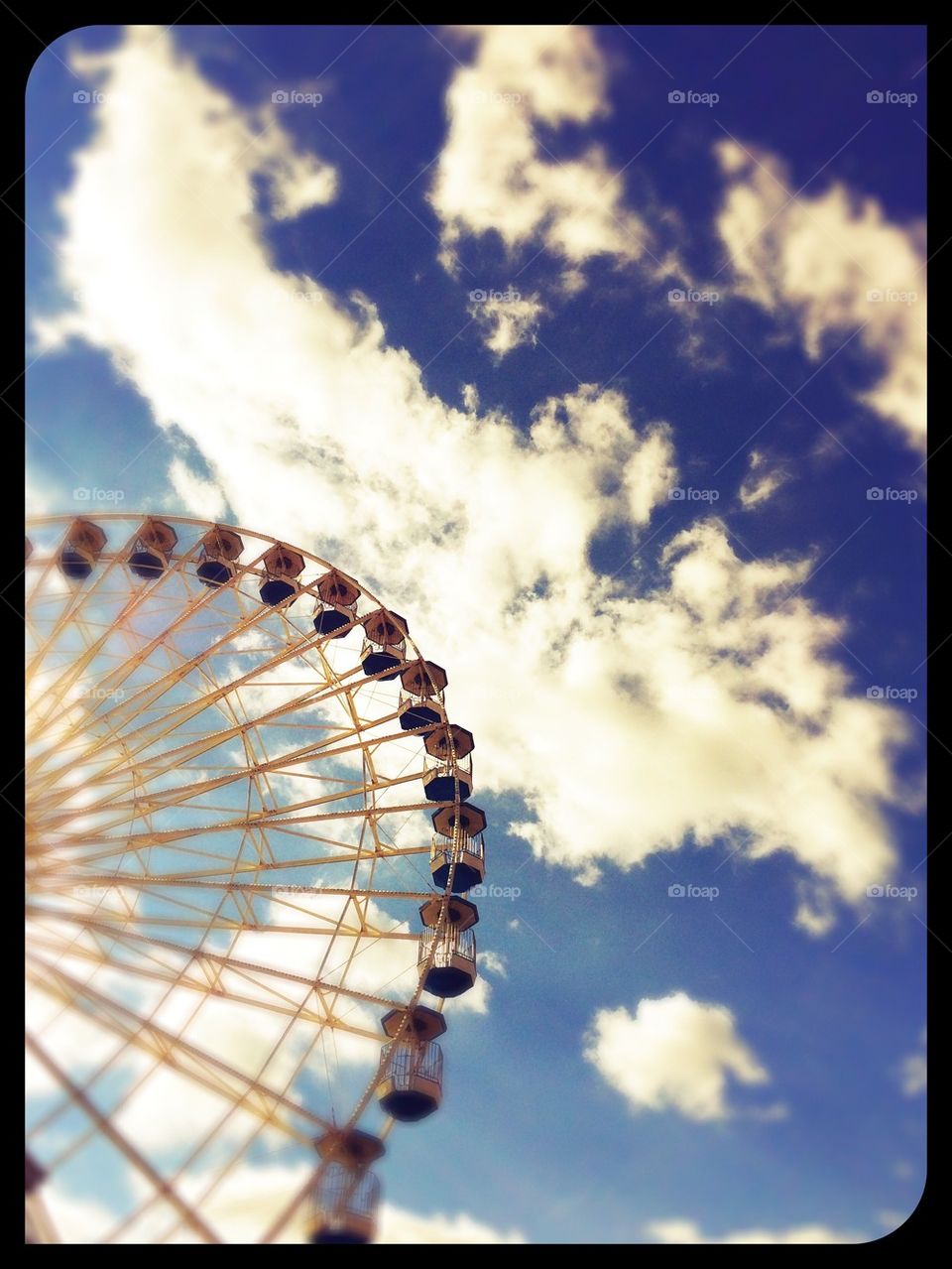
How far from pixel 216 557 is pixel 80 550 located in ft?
5.29

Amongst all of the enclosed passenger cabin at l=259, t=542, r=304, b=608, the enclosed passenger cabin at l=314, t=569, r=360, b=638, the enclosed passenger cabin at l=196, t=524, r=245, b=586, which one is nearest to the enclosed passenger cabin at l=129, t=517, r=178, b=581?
the enclosed passenger cabin at l=196, t=524, r=245, b=586

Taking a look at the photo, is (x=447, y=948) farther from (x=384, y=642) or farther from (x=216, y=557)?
(x=216, y=557)

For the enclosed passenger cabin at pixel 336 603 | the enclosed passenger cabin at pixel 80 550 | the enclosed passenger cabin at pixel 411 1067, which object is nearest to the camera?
the enclosed passenger cabin at pixel 411 1067

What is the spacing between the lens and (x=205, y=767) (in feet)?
38.7

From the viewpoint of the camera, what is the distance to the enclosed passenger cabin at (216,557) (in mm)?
14016

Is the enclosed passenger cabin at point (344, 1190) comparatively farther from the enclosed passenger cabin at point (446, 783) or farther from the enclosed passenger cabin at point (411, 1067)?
the enclosed passenger cabin at point (446, 783)

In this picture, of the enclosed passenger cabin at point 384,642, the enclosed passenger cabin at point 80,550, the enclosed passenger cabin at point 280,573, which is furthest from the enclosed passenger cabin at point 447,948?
the enclosed passenger cabin at point 80,550

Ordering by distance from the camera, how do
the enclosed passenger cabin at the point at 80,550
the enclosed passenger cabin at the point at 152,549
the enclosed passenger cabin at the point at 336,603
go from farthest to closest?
the enclosed passenger cabin at the point at 336,603 < the enclosed passenger cabin at the point at 152,549 < the enclosed passenger cabin at the point at 80,550

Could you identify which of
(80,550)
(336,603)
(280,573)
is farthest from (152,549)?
(336,603)

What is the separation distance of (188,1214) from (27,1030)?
5.95 feet

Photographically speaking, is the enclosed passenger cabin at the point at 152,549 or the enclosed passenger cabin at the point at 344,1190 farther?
the enclosed passenger cabin at the point at 152,549

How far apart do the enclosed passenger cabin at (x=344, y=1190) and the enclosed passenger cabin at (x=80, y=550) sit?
694 centimetres
